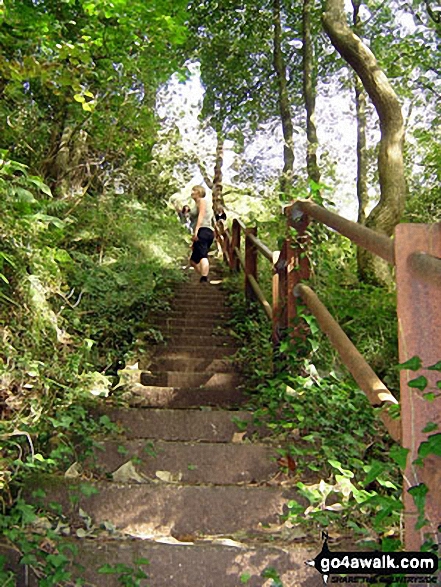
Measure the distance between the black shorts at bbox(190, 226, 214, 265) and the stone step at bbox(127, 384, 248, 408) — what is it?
357 centimetres

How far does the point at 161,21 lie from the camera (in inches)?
263

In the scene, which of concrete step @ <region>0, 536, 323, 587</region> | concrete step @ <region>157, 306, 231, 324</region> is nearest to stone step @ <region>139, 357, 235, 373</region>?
concrete step @ <region>157, 306, 231, 324</region>

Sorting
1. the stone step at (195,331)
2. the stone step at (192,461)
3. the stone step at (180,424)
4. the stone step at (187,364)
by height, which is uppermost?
the stone step at (195,331)

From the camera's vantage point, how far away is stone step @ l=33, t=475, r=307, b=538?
2568 mm

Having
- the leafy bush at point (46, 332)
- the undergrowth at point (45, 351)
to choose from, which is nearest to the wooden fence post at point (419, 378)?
the undergrowth at point (45, 351)

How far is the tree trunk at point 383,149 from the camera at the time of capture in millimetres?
6434

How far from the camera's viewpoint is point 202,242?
7473 mm

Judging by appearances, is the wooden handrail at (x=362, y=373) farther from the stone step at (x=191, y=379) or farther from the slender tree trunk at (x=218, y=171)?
the slender tree trunk at (x=218, y=171)

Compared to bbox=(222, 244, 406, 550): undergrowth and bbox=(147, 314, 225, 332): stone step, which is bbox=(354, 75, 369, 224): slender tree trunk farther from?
bbox=(222, 244, 406, 550): undergrowth

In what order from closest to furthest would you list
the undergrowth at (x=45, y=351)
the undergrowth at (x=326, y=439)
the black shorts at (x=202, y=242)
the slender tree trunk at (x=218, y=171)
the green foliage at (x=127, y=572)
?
the green foliage at (x=127, y=572) → the undergrowth at (x=326, y=439) → the undergrowth at (x=45, y=351) → the black shorts at (x=202, y=242) → the slender tree trunk at (x=218, y=171)

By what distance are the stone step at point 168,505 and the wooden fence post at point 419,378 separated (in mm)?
1160

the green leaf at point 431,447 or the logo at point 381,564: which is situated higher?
the green leaf at point 431,447

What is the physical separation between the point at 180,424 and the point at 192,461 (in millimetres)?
433

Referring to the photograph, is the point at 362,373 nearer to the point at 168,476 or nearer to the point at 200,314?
the point at 168,476
